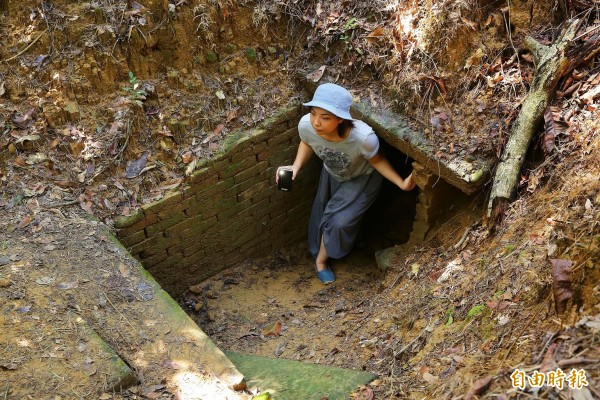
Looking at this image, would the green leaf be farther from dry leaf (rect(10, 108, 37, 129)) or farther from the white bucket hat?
dry leaf (rect(10, 108, 37, 129))

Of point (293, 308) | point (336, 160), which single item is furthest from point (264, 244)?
point (336, 160)

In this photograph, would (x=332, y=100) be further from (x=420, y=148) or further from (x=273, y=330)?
(x=273, y=330)

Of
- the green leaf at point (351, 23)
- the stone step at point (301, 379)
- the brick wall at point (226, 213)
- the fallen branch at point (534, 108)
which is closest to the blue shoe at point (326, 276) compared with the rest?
the brick wall at point (226, 213)

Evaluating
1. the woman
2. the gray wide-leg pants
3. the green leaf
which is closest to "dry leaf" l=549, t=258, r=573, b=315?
the woman

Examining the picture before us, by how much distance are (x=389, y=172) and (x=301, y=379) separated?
5.53 ft

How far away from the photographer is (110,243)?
3.99 metres

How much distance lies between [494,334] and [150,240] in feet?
9.18

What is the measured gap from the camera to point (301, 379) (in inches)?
138

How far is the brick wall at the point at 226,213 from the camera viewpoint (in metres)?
4.65

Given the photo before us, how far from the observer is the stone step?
10.8ft

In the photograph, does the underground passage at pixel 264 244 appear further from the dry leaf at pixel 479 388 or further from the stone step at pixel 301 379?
the dry leaf at pixel 479 388

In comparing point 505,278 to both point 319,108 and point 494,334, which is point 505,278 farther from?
point 319,108

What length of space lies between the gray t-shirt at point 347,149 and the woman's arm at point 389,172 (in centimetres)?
7

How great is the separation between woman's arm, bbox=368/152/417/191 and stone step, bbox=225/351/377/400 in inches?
58.1
